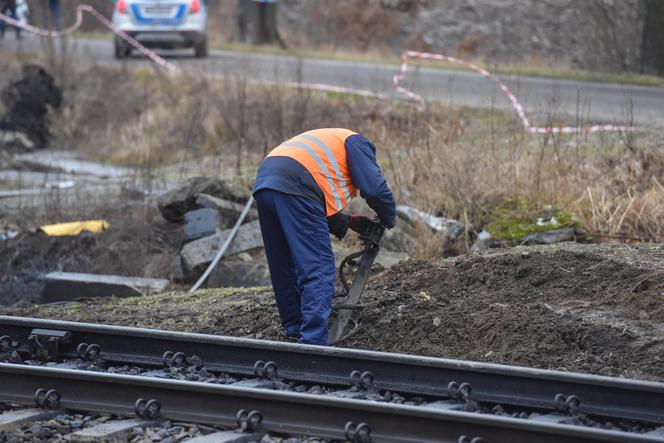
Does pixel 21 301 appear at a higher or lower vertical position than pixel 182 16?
lower

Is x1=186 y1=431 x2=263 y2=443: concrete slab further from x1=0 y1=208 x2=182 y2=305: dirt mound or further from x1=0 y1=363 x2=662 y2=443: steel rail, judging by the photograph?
x1=0 y1=208 x2=182 y2=305: dirt mound

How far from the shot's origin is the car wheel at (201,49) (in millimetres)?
23203

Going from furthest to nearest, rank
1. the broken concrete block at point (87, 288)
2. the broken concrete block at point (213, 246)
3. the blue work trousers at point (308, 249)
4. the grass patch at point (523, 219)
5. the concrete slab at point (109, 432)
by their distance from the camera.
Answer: the broken concrete block at point (213, 246) < the grass patch at point (523, 219) < the broken concrete block at point (87, 288) < the blue work trousers at point (308, 249) < the concrete slab at point (109, 432)

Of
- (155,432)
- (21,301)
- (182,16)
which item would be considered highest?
(182,16)

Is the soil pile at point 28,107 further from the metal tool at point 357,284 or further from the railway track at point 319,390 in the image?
the metal tool at point 357,284

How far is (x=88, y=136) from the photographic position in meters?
18.7

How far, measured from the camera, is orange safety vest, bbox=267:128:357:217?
6.57m

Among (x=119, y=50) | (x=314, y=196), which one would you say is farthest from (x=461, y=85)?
(x=314, y=196)

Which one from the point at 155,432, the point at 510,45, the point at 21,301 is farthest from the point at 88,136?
the point at 510,45

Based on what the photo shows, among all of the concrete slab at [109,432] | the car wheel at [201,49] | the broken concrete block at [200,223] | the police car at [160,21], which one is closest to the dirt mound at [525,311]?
the concrete slab at [109,432]

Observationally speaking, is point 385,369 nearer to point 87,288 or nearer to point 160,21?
point 87,288

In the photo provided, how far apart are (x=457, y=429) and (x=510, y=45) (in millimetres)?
28060

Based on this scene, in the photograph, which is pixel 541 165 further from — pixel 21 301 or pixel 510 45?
pixel 510 45

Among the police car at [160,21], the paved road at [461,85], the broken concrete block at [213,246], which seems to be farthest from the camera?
the police car at [160,21]
